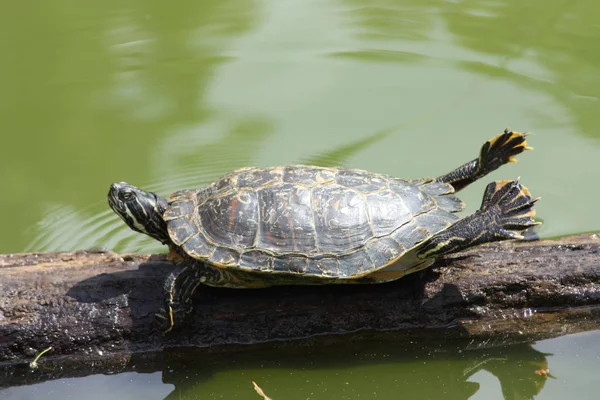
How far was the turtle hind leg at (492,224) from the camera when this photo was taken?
12.2 feet

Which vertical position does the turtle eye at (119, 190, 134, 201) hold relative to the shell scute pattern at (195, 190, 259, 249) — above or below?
above

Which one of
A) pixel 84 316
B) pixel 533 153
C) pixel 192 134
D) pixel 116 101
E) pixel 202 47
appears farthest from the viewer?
pixel 202 47

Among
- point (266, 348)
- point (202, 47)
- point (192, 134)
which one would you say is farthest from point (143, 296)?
point (202, 47)

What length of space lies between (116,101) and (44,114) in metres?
0.66

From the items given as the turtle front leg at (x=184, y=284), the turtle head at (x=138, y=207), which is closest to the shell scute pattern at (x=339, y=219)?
the turtle front leg at (x=184, y=284)

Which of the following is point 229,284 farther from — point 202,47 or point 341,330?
point 202,47

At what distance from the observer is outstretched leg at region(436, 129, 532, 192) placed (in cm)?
435

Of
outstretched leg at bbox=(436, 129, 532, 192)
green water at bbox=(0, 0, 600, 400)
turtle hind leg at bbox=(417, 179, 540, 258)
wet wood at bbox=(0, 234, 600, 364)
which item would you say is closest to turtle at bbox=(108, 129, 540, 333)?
Answer: turtle hind leg at bbox=(417, 179, 540, 258)

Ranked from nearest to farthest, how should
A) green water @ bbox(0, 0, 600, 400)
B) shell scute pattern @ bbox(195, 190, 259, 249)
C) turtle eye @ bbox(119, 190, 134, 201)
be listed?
shell scute pattern @ bbox(195, 190, 259, 249) → turtle eye @ bbox(119, 190, 134, 201) → green water @ bbox(0, 0, 600, 400)

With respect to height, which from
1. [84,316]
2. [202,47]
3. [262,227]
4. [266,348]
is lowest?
[266,348]

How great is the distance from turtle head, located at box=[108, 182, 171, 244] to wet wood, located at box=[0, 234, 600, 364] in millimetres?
313

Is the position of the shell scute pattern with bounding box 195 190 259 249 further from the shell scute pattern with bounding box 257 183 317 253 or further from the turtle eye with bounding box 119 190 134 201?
the turtle eye with bounding box 119 190 134 201

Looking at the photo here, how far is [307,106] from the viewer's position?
6.39 metres

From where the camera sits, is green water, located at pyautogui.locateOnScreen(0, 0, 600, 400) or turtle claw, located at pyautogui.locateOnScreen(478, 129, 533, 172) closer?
turtle claw, located at pyautogui.locateOnScreen(478, 129, 533, 172)
